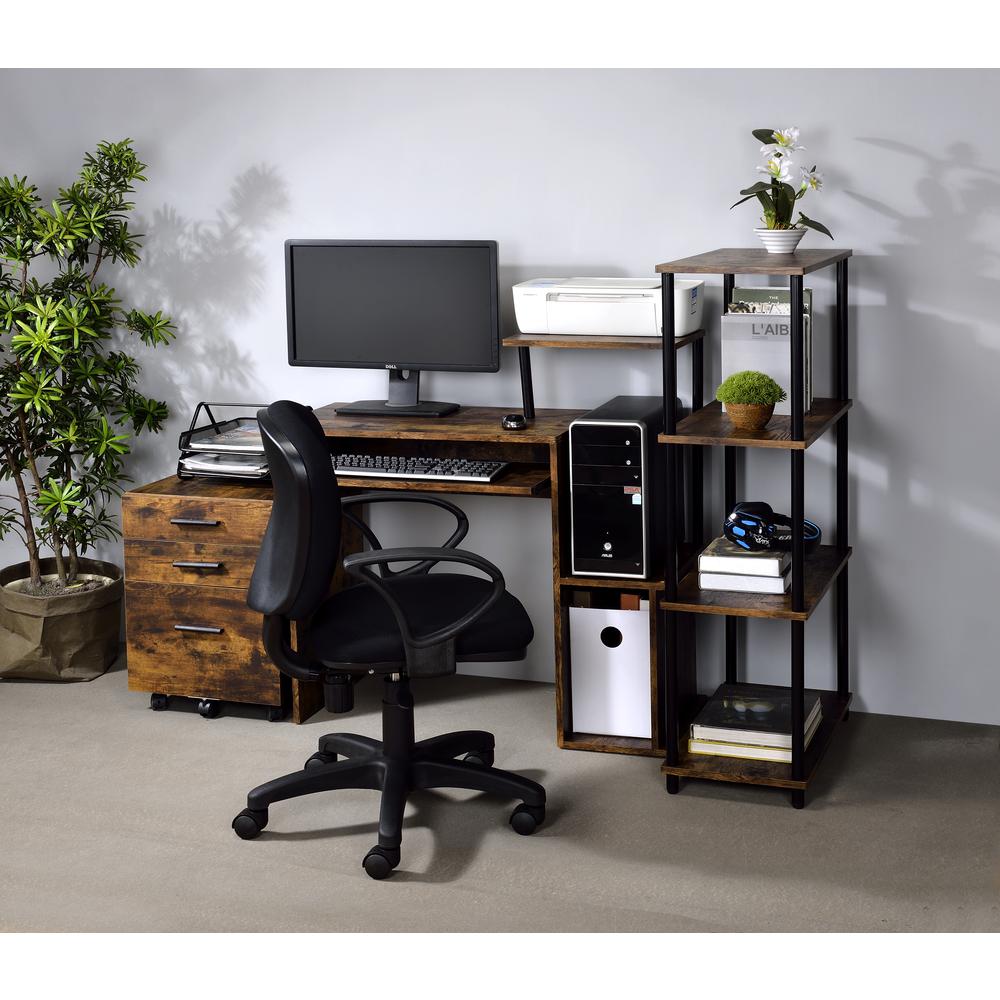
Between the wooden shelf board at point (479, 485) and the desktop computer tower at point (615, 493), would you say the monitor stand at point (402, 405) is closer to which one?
the wooden shelf board at point (479, 485)

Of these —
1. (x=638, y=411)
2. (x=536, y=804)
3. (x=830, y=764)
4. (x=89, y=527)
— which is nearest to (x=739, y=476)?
(x=638, y=411)

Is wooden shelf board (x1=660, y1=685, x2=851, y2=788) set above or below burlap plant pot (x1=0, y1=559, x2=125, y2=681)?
below

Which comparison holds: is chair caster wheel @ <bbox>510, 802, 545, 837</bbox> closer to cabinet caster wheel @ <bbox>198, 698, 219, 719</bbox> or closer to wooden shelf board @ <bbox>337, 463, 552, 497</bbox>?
wooden shelf board @ <bbox>337, 463, 552, 497</bbox>

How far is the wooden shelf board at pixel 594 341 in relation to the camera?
142 inches

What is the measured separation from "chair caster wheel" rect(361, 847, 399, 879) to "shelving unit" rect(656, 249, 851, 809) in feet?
2.62

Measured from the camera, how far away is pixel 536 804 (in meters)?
3.26

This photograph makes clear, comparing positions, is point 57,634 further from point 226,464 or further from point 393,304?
point 393,304

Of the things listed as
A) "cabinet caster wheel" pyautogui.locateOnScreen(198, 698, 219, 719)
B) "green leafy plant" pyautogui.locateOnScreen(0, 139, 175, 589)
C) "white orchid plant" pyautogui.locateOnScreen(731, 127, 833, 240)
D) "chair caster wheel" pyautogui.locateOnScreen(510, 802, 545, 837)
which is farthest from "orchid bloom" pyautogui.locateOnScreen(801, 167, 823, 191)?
"cabinet caster wheel" pyautogui.locateOnScreen(198, 698, 219, 719)

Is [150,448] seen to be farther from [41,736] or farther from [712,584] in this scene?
[712,584]

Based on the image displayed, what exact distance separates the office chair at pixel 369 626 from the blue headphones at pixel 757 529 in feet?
2.20

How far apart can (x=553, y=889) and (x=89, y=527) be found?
2.25 m

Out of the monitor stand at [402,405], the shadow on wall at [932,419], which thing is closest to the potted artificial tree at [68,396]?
the monitor stand at [402,405]

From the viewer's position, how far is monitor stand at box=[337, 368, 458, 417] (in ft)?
13.2

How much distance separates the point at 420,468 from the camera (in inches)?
149
